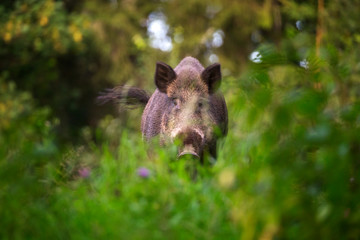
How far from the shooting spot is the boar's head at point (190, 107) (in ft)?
18.4

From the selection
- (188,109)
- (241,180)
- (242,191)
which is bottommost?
(242,191)

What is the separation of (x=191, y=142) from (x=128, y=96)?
6.99ft

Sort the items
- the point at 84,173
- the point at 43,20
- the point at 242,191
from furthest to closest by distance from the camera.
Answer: the point at 43,20
the point at 84,173
the point at 242,191

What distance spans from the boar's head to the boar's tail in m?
0.88

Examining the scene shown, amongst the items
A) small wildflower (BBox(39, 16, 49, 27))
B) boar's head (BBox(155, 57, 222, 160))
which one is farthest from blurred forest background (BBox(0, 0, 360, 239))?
small wildflower (BBox(39, 16, 49, 27))

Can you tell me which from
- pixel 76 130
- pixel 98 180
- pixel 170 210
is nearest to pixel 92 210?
pixel 170 210

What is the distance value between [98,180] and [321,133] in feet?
5.69

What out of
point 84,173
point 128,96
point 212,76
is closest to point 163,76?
point 212,76

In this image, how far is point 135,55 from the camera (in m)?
17.6

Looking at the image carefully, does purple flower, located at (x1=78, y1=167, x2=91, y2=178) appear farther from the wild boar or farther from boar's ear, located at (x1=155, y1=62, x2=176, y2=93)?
boar's ear, located at (x1=155, y1=62, x2=176, y2=93)

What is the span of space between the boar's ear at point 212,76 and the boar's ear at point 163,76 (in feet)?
1.23

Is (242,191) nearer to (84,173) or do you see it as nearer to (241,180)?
(241,180)

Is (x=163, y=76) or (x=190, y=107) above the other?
(x=163, y=76)

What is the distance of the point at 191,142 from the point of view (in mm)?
5520
